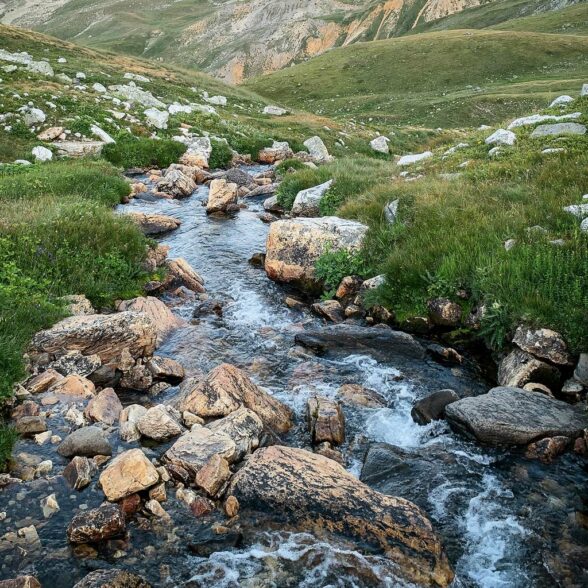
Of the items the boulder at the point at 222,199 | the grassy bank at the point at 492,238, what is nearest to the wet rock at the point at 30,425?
the grassy bank at the point at 492,238

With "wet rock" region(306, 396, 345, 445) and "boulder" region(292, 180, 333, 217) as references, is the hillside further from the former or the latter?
"wet rock" region(306, 396, 345, 445)

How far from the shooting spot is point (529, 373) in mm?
7852

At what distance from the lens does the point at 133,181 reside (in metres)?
20.5

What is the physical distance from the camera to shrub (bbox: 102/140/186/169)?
22.8 meters

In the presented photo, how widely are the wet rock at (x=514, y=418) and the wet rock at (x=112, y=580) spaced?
439 centimetres

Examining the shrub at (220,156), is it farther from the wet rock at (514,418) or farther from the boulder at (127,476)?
the boulder at (127,476)

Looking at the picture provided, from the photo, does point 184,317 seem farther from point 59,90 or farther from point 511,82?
point 511,82

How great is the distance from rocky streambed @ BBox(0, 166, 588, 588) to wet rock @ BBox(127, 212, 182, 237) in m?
6.13

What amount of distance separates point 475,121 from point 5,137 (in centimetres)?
4554

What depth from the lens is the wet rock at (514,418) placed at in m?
6.64

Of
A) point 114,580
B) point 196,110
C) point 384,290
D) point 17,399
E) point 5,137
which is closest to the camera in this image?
point 114,580

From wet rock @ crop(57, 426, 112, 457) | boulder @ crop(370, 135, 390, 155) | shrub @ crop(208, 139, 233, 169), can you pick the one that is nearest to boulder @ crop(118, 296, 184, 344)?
wet rock @ crop(57, 426, 112, 457)

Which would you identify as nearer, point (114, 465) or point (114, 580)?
point (114, 580)

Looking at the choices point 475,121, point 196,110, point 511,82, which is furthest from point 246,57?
point 196,110
